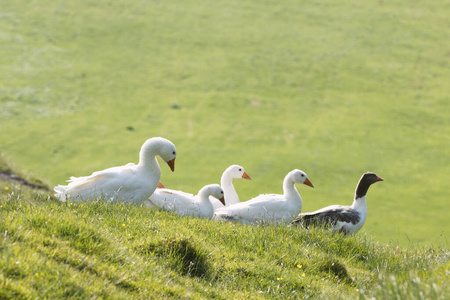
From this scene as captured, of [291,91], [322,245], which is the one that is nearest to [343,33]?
[291,91]

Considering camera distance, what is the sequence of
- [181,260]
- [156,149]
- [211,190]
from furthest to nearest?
1. [211,190]
2. [156,149]
3. [181,260]

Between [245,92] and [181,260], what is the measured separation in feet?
158

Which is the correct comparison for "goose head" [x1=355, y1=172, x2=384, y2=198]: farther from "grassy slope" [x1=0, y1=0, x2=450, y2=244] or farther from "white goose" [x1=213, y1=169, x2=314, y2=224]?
"grassy slope" [x1=0, y1=0, x2=450, y2=244]

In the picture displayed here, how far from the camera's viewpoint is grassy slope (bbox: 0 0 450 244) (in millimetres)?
47500

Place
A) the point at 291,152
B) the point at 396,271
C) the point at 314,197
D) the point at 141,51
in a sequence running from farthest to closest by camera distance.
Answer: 1. the point at 141,51
2. the point at 291,152
3. the point at 314,197
4. the point at 396,271

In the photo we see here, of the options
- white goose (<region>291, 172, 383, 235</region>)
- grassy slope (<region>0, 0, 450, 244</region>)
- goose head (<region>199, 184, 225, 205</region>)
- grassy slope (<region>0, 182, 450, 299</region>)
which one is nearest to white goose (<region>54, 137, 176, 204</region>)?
goose head (<region>199, 184, 225, 205</region>)

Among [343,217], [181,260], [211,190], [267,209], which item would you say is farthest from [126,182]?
[343,217]

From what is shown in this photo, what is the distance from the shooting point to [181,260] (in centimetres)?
759

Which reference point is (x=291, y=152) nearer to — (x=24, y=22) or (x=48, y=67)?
(x=48, y=67)

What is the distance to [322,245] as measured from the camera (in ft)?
32.1

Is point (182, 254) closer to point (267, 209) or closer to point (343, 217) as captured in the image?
point (267, 209)

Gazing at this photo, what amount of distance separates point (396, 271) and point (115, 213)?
14.6 feet

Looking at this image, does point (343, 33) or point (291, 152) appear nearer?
point (291, 152)

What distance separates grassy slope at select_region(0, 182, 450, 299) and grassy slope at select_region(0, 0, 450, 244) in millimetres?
32430
